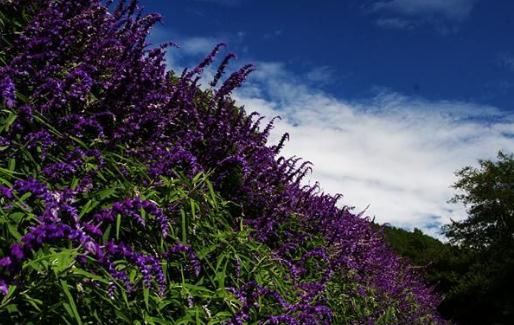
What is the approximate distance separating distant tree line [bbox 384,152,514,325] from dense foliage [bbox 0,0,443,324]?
10178mm

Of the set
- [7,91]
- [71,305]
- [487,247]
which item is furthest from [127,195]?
[487,247]

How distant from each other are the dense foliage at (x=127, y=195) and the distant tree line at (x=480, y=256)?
33.4ft

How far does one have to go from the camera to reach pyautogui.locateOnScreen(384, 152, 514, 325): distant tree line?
14.7 metres

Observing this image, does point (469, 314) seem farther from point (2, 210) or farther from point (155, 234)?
point (2, 210)

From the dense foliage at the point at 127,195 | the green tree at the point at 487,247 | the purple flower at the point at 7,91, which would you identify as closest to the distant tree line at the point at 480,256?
the green tree at the point at 487,247

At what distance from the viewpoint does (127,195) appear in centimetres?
337

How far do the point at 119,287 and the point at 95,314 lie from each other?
192mm

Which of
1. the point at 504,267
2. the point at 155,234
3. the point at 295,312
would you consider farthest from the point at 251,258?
the point at 504,267

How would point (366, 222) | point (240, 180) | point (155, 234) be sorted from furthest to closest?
point (366, 222) → point (240, 180) → point (155, 234)

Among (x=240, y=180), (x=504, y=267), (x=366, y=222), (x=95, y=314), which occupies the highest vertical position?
(x=504, y=267)

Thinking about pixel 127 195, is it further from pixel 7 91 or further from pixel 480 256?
pixel 480 256

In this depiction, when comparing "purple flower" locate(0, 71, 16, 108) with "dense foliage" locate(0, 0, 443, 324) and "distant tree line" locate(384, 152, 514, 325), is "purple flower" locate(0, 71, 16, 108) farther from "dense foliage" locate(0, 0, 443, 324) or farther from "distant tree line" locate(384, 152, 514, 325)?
"distant tree line" locate(384, 152, 514, 325)

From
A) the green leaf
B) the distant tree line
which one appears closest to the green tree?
the distant tree line

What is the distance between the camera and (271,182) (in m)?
5.66
